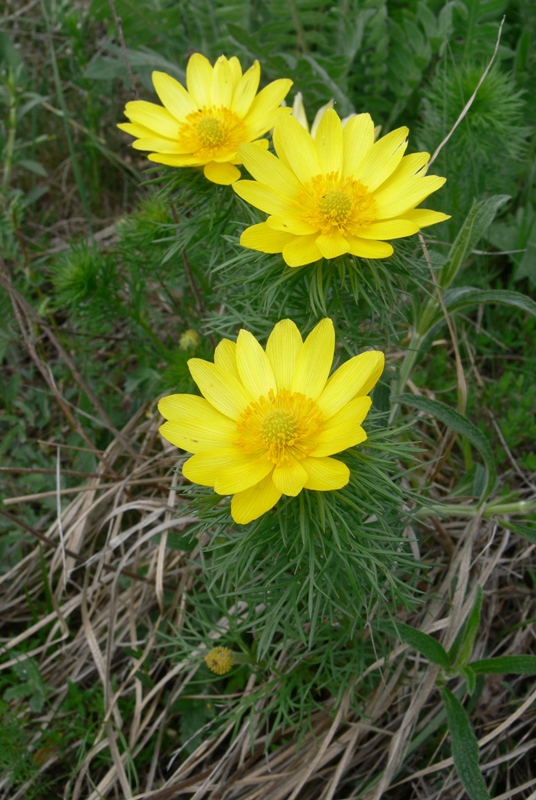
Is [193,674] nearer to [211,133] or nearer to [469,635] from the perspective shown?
[469,635]

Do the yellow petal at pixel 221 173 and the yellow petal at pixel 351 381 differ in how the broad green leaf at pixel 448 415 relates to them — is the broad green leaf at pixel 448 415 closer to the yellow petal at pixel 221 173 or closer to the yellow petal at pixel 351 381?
→ the yellow petal at pixel 351 381

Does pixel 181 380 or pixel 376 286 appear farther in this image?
pixel 181 380

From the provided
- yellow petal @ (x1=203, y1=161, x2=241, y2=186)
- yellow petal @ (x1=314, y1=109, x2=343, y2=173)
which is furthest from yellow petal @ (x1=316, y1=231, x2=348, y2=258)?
yellow petal @ (x1=203, y1=161, x2=241, y2=186)

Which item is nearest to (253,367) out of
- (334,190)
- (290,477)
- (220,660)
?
(290,477)

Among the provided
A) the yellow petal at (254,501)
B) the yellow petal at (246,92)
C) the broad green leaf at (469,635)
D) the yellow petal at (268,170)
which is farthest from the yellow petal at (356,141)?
the broad green leaf at (469,635)

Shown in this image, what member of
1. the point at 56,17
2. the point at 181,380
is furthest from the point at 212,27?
the point at 181,380

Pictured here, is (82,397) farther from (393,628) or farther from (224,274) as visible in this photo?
(393,628)

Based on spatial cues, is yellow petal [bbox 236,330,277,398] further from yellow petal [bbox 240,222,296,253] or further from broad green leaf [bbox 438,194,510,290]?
broad green leaf [bbox 438,194,510,290]
